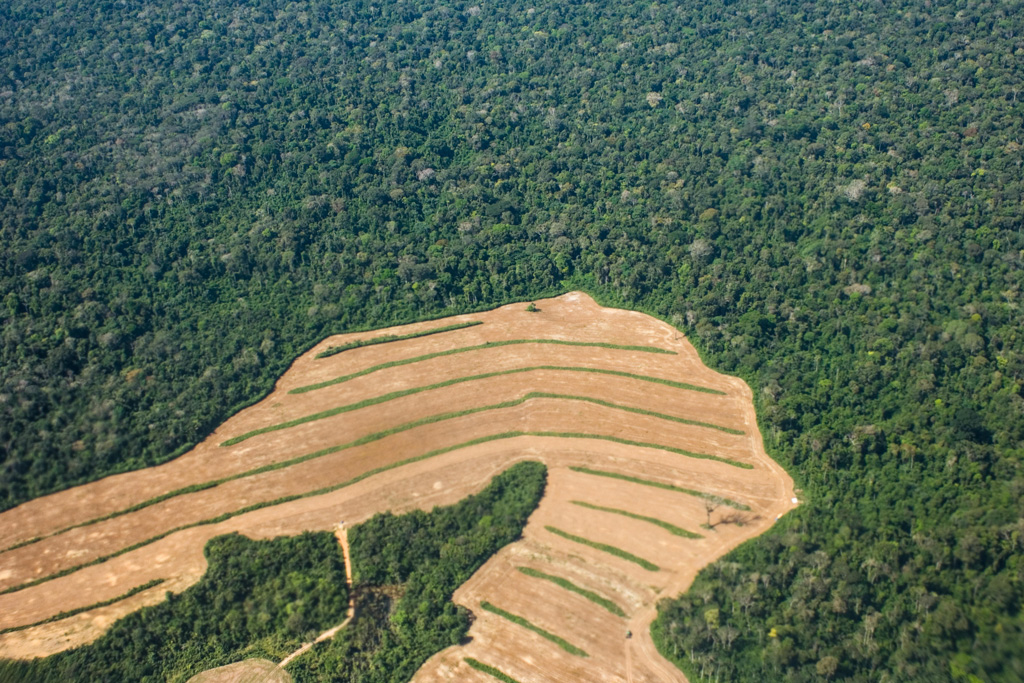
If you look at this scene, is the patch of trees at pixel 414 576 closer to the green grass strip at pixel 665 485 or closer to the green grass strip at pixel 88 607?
the green grass strip at pixel 665 485

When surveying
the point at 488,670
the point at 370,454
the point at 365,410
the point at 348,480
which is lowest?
the point at 488,670

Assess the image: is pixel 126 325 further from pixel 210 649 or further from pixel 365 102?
pixel 365 102

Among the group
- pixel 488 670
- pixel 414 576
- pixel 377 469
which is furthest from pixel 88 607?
pixel 488 670

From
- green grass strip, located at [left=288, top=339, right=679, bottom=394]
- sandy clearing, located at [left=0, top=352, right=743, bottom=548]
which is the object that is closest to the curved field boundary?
sandy clearing, located at [left=0, top=352, right=743, bottom=548]

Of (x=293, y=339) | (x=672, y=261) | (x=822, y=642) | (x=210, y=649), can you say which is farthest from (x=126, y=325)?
(x=822, y=642)

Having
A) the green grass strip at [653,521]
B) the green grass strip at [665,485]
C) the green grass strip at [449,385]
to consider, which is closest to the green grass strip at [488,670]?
the green grass strip at [653,521]

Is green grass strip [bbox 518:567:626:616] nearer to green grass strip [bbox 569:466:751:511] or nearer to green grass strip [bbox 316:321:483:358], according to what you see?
green grass strip [bbox 569:466:751:511]

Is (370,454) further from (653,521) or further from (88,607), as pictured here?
(653,521)
